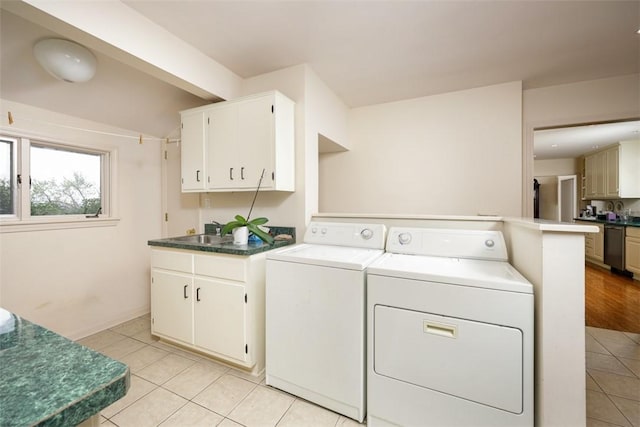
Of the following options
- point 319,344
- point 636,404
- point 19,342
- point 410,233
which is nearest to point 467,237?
point 410,233

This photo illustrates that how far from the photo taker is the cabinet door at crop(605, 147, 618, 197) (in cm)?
479

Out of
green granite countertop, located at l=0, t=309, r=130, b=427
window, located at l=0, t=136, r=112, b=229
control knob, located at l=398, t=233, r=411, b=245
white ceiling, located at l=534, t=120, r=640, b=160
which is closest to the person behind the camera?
green granite countertop, located at l=0, t=309, r=130, b=427

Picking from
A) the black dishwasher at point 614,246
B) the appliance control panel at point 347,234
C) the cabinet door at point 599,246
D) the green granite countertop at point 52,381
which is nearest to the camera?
the green granite countertop at point 52,381

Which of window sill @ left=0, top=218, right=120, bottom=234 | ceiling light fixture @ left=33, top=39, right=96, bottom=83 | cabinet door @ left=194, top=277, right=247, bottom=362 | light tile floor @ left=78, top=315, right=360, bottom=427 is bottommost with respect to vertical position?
light tile floor @ left=78, top=315, right=360, bottom=427

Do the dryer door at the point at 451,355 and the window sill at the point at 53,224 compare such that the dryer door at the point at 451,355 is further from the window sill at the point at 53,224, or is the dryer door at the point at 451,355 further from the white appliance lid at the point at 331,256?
the window sill at the point at 53,224

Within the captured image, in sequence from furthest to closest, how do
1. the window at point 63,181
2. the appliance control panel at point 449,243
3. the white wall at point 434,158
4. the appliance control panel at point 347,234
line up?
the white wall at point 434,158, the window at point 63,181, the appliance control panel at point 347,234, the appliance control panel at point 449,243

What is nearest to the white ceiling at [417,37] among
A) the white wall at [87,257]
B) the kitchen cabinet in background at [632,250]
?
the white wall at [87,257]

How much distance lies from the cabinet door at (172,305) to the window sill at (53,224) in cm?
87

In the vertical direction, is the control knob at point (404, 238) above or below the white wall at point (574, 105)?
below

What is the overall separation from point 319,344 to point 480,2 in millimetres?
2268

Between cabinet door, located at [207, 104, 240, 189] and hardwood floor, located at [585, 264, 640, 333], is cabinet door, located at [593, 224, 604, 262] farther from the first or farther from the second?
cabinet door, located at [207, 104, 240, 189]

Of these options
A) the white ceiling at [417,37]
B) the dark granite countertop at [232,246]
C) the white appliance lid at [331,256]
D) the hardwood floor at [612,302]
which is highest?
the white ceiling at [417,37]

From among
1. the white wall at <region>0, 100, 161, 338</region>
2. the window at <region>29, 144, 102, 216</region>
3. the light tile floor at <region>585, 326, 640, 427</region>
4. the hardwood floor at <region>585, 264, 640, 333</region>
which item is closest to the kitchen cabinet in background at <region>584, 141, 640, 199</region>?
the hardwood floor at <region>585, 264, 640, 333</region>

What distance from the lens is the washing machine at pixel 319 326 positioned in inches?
56.4
